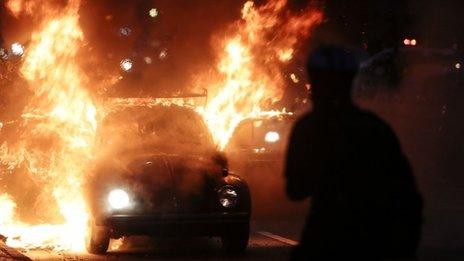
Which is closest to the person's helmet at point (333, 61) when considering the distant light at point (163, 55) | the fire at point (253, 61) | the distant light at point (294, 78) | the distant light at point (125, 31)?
the fire at point (253, 61)

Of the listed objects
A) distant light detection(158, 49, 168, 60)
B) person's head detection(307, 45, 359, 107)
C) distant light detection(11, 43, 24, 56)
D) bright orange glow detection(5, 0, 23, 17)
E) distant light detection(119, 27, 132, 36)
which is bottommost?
person's head detection(307, 45, 359, 107)

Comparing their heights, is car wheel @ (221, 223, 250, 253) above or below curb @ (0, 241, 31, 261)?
above

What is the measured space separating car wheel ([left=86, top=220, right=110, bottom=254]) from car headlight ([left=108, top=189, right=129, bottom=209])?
0.46 m

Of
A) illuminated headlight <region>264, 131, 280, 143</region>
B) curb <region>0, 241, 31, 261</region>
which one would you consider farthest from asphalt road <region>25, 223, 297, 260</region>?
illuminated headlight <region>264, 131, 280, 143</region>

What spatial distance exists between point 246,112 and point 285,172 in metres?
14.0

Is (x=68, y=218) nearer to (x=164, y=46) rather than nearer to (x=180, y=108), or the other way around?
(x=180, y=108)

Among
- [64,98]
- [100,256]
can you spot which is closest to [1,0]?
[64,98]

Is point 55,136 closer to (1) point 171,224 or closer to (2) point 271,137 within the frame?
(1) point 171,224

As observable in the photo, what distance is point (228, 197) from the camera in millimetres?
12938

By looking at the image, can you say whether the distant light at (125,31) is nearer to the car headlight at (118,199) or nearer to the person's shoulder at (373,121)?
the car headlight at (118,199)

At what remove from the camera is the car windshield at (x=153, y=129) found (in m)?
14.5

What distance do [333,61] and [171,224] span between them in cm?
841

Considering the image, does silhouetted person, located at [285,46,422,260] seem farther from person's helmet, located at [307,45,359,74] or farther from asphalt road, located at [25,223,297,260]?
asphalt road, located at [25,223,297,260]

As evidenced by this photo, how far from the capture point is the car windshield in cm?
1454
